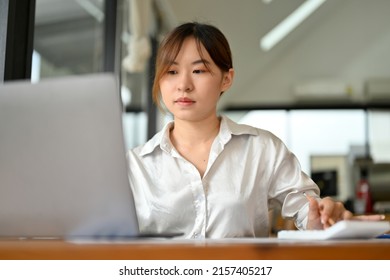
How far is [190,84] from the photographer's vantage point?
141 centimetres

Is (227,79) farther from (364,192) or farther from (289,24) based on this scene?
(289,24)

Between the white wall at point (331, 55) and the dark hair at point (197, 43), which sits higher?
the white wall at point (331, 55)

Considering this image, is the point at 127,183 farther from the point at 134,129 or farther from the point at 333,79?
the point at 333,79

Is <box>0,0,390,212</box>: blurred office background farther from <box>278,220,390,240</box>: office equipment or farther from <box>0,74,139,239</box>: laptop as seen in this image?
<box>278,220,390,240</box>: office equipment

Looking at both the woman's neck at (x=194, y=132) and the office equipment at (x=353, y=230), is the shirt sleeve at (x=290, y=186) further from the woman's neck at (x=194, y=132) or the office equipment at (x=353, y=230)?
the office equipment at (x=353, y=230)

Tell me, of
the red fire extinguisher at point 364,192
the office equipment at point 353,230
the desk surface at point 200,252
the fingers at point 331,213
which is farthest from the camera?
the red fire extinguisher at point 364,192

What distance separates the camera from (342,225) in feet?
2.40

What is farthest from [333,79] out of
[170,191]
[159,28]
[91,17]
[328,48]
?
[170,191]

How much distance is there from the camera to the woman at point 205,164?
4.57ft

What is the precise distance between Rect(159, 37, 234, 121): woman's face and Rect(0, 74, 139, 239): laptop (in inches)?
23.6

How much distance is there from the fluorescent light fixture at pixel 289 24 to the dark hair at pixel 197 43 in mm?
5142

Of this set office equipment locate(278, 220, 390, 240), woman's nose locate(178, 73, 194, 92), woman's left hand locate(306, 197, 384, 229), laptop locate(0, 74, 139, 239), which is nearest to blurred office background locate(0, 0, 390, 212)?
woman's nose locate(178, 73, 194, 92)

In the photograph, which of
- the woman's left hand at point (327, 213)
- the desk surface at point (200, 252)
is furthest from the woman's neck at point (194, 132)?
the desk surface at point (200, 252)

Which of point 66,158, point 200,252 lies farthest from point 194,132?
point 200,252
